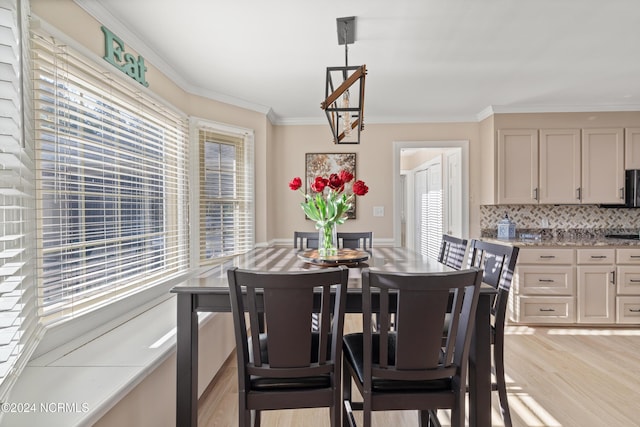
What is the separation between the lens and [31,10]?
4.68 feet

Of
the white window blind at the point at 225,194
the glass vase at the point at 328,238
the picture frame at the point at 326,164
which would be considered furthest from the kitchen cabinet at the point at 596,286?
the white window blind at the point at 225,194

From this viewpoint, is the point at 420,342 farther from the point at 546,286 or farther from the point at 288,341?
the point at 546,286

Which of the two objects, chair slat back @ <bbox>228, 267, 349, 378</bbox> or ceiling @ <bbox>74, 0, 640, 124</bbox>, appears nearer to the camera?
chair slat back @ <bbox>228, 267, 349, 378</bbox>

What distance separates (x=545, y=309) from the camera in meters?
3.41

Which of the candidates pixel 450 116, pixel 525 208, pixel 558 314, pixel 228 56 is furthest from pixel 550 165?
pixel 228 56

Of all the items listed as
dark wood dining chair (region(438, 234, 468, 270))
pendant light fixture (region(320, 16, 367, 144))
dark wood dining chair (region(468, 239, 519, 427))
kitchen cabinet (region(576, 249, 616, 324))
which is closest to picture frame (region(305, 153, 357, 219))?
dark wood dining chair (region(438, 234, 468, 270))

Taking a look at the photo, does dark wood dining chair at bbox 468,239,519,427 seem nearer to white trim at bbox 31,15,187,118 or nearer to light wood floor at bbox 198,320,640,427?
light wood floor at bbox 198,320,640,427

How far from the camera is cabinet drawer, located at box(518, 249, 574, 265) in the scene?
3.38m

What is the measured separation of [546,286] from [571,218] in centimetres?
108

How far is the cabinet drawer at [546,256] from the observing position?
3.38m

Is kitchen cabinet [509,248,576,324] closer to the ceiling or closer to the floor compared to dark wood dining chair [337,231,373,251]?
closer to the floor

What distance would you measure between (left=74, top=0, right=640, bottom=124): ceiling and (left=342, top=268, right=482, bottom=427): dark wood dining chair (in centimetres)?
158

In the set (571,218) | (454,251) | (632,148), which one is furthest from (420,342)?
(632,148)

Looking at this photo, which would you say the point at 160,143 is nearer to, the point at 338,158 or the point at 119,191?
the point at 119,191
